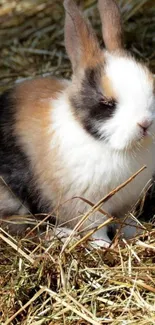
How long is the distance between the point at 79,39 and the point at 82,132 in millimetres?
483

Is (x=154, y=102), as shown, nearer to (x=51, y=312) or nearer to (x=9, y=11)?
(x=51, y=312)

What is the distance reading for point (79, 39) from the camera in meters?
4.06

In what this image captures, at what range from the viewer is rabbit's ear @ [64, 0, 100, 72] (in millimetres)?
4023

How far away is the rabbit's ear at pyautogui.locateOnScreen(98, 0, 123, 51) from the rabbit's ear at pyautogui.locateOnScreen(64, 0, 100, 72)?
0.32ft

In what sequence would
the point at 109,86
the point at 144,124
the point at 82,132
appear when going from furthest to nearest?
the point at 82,132
the point at 109,86
the point at 144,124

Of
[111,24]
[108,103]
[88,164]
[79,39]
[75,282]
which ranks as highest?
[111,24]

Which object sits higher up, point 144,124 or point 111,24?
point 111,24

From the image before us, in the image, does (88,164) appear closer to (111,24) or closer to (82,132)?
(82,132)

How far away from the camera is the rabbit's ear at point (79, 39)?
4.02 metres

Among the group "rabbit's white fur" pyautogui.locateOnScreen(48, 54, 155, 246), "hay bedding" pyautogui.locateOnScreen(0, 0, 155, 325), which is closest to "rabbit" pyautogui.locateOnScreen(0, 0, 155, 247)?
"rabbit's white fur" pyautogui.locateOnScreen(48, 54, 155, 246)

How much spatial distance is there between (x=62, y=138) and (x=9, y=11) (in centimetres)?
252

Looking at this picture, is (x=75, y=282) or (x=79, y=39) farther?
(x=79, y=39)

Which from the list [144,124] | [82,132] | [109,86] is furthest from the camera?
[82,132]

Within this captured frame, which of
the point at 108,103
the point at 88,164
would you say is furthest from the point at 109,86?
the point at 88,164
